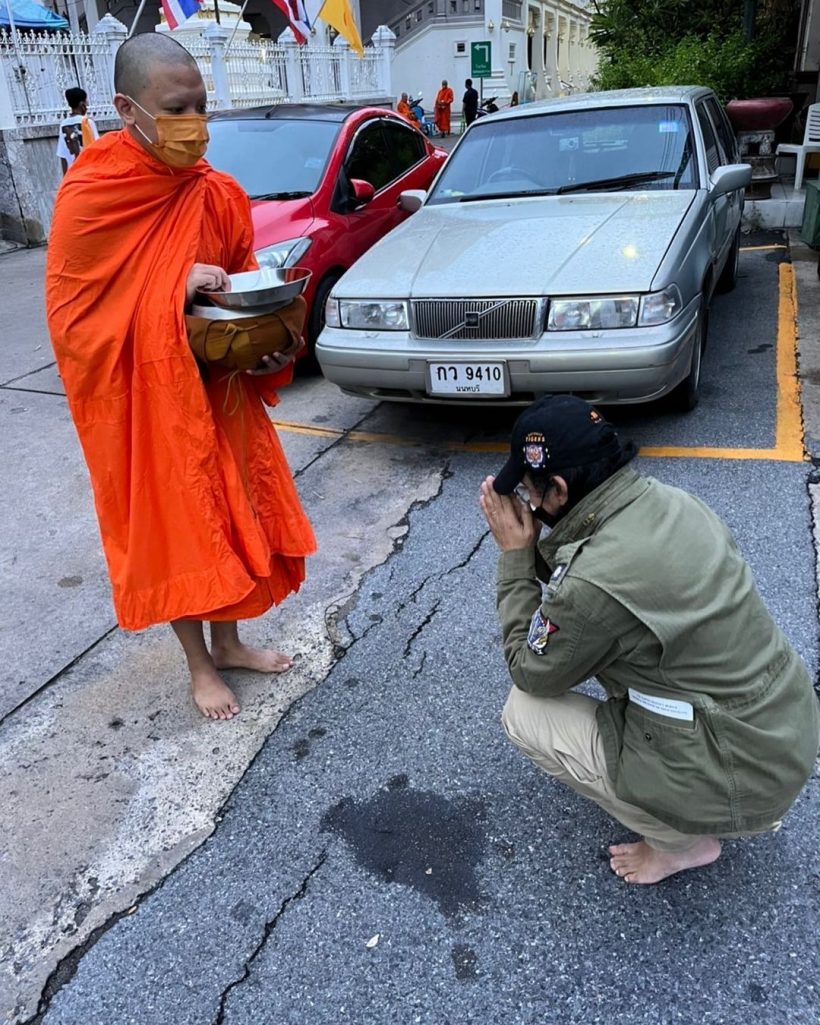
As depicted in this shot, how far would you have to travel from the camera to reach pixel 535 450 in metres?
1.75

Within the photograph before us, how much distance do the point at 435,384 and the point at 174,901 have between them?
270 cm

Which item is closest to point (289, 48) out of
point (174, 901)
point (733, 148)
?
point (733, 148)

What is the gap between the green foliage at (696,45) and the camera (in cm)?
1163

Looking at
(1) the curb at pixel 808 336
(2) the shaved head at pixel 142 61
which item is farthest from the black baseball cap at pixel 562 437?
(1) the curb at pixel 808 336

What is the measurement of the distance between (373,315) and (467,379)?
65cm

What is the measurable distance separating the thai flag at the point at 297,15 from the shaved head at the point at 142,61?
13873mm

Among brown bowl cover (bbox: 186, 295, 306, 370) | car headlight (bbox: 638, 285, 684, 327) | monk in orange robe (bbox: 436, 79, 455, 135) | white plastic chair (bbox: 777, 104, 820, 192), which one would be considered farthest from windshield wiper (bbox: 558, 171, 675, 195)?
monk in orange robe (bbox: 436, 79, 455, 135)

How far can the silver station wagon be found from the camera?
3947 mm

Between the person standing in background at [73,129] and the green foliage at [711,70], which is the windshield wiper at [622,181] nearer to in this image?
the person standing in background at [73,129]

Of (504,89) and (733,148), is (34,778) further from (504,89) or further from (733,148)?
(504,89)

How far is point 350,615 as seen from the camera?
3.26 metres

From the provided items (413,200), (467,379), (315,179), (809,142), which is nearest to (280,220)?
(315,179)

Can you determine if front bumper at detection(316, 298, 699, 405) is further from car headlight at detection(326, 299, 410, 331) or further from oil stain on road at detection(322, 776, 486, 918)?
oil stain on road at detection(322, 776, 486, 918)

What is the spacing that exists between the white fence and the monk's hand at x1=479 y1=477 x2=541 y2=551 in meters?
10.8
